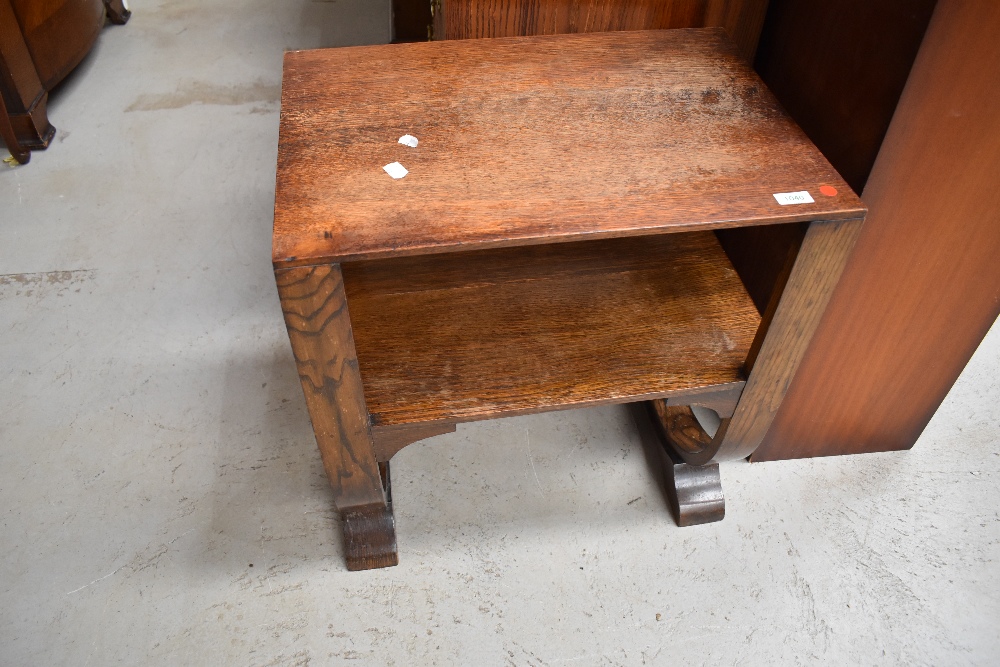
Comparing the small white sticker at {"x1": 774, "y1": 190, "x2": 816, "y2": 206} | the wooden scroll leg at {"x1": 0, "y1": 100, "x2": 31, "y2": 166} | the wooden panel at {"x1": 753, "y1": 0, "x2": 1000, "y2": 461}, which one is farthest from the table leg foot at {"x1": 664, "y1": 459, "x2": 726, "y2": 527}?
the wooden scroll leg at {"x1": 0, "y1": 100, "x2": 31, "y2": 166}

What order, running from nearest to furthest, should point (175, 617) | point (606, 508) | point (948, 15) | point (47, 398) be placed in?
point (948, 15) → point (175, 617) → point (606, 508) → point (47, 398)

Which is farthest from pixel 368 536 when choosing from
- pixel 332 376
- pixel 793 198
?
pixel 793 198

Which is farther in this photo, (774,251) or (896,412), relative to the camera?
(896,412)

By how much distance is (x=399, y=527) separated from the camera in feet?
4.60

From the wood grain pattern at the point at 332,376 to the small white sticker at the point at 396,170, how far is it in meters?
0.16

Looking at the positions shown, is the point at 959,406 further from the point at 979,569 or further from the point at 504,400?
the point at 504,400

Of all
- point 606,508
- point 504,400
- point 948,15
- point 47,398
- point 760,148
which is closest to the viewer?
point 948,15

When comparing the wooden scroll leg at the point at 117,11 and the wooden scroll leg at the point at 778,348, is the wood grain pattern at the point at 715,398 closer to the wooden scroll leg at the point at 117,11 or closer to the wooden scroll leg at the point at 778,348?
the wooden scroll leg at the point at 778,348

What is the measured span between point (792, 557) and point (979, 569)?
0.32m

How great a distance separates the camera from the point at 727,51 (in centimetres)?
122

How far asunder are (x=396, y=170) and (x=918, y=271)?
0.82 metres

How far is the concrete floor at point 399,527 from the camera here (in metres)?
1.26

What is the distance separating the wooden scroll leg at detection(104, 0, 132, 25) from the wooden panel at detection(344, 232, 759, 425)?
2.14 meters

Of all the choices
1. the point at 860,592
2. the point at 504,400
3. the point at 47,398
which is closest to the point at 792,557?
the point at 860,592
